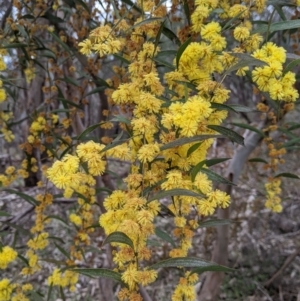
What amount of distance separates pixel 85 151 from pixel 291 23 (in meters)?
0.38

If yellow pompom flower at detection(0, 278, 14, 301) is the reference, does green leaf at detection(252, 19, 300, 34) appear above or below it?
above

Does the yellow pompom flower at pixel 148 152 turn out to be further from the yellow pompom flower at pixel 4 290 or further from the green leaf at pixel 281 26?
the yellow pompom flower at pixel 4 290

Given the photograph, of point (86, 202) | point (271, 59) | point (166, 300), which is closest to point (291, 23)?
point (271, 59)

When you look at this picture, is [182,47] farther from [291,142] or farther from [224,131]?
→ [291,142]

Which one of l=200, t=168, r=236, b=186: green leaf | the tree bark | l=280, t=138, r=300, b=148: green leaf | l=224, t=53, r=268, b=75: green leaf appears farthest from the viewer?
the tree bark

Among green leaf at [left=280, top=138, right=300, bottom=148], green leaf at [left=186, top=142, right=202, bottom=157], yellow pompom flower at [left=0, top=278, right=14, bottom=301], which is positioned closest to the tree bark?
green leaf at [left=280, top=138, right=300, bottom=148]

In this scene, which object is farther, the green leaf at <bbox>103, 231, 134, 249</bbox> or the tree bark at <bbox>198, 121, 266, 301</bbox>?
the tree bark at <bbox>198, 121, 266, 301</bbox>

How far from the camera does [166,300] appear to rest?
1845 millimetres

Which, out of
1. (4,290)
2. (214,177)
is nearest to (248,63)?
(214,177)

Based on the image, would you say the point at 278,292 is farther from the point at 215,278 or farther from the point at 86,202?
Answer: the point at 86,202

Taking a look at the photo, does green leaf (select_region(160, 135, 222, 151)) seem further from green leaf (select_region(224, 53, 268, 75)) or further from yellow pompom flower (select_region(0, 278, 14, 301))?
yellow pompom flower (select_region(0, 278, 14, 301))

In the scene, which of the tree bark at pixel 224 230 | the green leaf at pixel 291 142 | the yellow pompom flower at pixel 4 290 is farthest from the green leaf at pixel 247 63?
the tree bark at pixel 224 230

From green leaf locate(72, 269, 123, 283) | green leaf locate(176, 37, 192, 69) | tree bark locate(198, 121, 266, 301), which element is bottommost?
tree bark locate(198, 121, 266, 301)

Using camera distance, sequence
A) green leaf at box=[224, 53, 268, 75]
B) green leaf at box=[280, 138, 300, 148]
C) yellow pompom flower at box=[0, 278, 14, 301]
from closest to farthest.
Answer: green leaf at box=[224, 53, 268, 75], yellow pompom flower at box=[0, 278, 14, 301], green leaf at box=[280, 138, 300, 148]
